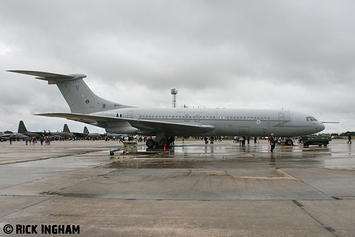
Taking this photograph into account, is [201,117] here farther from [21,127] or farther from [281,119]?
[21,127]

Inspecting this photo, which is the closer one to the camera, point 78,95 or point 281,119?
point 281,119

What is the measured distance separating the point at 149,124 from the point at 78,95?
8.61 metres

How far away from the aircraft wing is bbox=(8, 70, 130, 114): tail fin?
2220 mm

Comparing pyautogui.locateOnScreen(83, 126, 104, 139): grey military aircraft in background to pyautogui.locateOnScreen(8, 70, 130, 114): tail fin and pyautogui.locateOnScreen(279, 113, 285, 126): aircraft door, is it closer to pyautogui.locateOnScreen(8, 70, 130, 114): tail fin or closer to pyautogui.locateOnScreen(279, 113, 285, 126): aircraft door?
pyautogui.locateOnScreen(8, 70, 130, 114): tail fin

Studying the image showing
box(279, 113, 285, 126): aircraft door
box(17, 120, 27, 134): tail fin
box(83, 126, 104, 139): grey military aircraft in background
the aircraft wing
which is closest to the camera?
the aircraft wing

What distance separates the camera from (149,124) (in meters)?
22.6

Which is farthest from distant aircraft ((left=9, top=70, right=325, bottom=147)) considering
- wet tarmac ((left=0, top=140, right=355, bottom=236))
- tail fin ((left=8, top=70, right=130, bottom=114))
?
wet tarmac ((left=0, top=140, right=355, bottom=236))

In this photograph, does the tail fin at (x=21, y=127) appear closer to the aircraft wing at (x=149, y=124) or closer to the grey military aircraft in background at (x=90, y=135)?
the grey military aircraft in background at (x=90, y=135)

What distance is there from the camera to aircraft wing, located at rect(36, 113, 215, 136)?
71.6ft

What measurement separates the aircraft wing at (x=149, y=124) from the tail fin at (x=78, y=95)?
7.28 feet

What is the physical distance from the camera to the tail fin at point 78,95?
2506 centimetres

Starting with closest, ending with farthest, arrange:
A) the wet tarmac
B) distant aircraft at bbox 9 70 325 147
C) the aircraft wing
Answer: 1. the wet tarmac
2. the aircraft wing
3. distant aircraft at bbox 9 70 325 147

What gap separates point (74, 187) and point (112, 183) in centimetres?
105

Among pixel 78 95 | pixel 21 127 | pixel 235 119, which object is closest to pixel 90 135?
pixel 21 127
